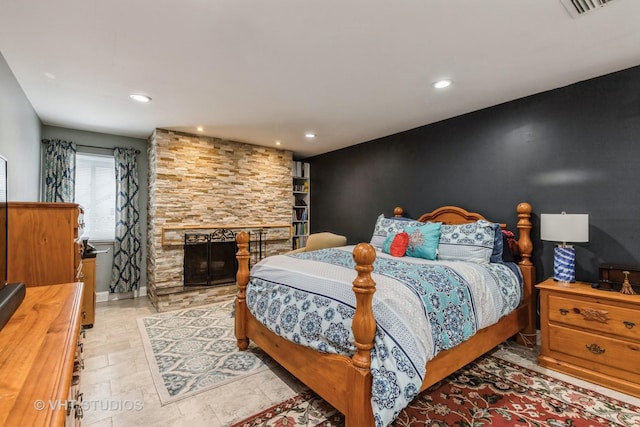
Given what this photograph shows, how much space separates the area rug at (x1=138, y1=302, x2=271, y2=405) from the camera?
7.25 ft

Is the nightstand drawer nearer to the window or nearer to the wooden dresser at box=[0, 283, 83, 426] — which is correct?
the wooden dresser at box=[0, 283, 83, 426]

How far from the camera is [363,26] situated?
73.4 inches

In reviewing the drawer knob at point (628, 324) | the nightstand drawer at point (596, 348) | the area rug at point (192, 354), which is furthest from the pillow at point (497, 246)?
the area rug at point (192, 354)

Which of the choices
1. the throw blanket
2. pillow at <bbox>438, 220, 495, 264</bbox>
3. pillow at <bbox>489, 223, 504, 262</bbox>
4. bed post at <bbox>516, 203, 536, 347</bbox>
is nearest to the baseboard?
the throw blanket

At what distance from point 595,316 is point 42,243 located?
3947mm

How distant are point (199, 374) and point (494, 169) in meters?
3.44

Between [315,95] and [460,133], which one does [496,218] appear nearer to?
[460,133]

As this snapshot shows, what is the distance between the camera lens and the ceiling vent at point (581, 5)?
167 cm

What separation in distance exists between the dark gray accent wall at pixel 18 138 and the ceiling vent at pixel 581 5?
375cm

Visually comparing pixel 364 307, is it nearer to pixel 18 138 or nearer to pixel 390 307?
pixel 390 307

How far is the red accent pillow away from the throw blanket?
23.3 inches

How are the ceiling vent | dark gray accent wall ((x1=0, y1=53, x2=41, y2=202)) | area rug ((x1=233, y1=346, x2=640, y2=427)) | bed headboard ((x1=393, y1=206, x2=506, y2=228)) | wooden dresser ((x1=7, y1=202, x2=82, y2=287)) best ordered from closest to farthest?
the ceiling vent, area rug ((x1=233, y1=346, x2=640, y2=427)), wooden dresser ((x1=7, y1=202, x2=82, y2=287)), dark gray accent wall ((x1=0, y1=53, x2=41, y2=202)), bed headboard ((x1=393, y1=206, x2=506, y2=228))

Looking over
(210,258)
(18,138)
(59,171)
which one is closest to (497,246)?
(210,258)

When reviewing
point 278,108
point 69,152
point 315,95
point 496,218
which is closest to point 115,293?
point 69,152
